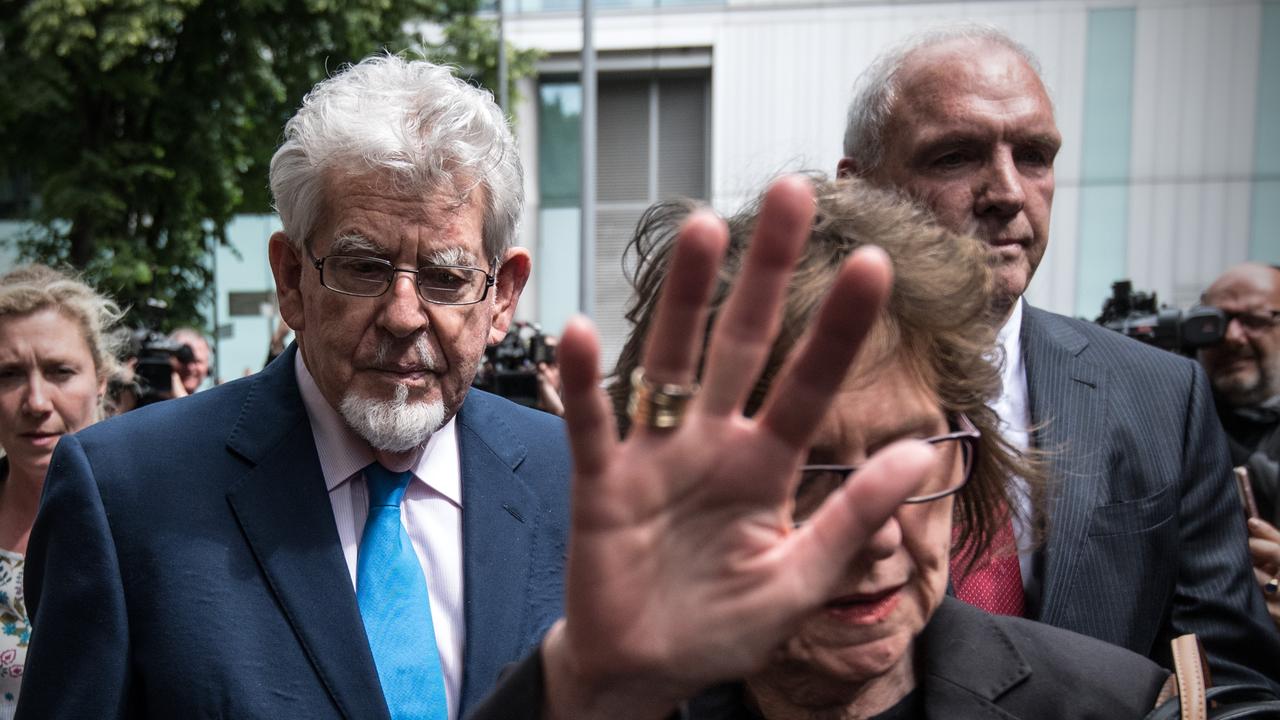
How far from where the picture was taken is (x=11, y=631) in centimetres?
286

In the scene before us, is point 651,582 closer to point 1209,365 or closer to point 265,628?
point 265,628

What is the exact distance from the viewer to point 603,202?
2094 cm

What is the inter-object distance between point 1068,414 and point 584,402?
5.06 feet

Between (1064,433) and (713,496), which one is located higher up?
(713,496)

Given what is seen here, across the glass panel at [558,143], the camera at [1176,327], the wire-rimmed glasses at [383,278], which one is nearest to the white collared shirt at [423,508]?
the wire-rimmed glasses at [383,278]

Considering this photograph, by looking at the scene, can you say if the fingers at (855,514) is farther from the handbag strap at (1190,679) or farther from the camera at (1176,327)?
Result: the camera at (1176,327)

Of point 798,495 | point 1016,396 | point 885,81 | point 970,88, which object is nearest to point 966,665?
point 798,495

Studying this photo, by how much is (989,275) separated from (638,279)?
0.51m

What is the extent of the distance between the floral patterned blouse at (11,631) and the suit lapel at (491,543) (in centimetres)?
134

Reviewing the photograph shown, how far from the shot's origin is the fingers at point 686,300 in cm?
90

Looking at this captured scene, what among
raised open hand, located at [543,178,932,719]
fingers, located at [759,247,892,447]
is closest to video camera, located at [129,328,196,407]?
raised open hand, located at [543,178,932,719]

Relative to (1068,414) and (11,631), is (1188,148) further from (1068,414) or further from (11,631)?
(11,631)

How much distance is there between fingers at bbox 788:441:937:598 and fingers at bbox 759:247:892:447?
63 mm

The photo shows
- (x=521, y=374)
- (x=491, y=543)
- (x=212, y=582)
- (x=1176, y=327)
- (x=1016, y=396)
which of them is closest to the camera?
(x=212, y=582)
